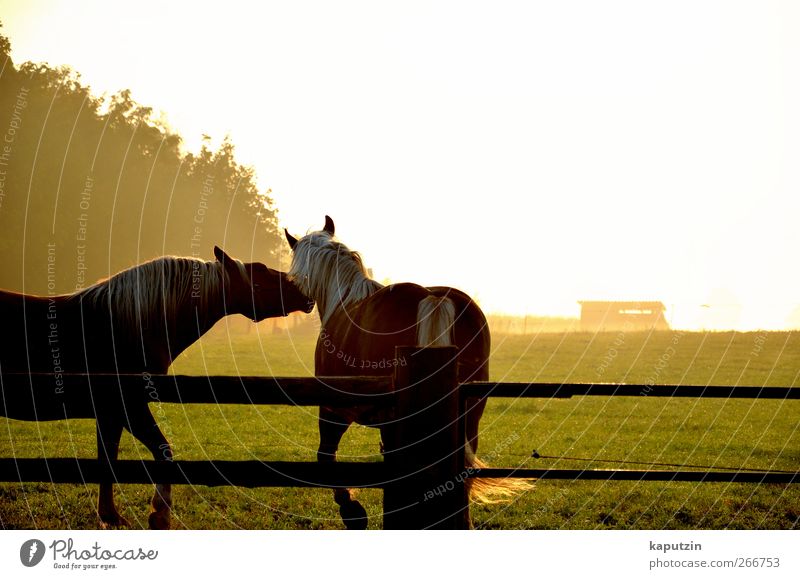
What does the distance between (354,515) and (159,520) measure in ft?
5.87

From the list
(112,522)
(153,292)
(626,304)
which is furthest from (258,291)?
(626,304)

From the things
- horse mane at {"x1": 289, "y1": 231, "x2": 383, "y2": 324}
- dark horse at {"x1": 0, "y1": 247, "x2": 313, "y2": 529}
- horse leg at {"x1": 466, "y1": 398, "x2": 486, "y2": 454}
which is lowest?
horse leg at {"x1": 466, "y1": 398, "x2": 486, "y2": 454}

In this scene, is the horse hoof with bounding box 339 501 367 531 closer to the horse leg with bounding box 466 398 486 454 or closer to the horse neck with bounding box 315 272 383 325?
the horse leg with bounding box 466 398 486 454

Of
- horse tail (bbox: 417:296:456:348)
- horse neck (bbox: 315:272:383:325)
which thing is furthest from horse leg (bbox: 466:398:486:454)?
horse neck (bbox: 315:272:383:325)

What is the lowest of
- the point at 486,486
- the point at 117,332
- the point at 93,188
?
the point at 486,486

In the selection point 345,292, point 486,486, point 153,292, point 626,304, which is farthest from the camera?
point 626,304

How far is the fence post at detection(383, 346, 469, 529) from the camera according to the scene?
4062 mm

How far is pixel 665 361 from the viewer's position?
941 inches

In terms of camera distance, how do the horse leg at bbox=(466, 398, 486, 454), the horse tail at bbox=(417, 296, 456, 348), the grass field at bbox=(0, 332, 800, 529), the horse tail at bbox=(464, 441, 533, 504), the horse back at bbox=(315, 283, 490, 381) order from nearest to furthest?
the horse tail at bbox=(464, 441, 533, 504)
the horse leg at bbox=(466, 398, 486, 454)
the horse tail at bbox=(417, 296, 456, 348)
the horse back at bbox=(315, 283, 490, 381)
the grass field at bbox=(0, 332, 800, 529)

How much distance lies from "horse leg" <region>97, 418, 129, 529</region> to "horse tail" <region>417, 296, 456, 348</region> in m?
2.50

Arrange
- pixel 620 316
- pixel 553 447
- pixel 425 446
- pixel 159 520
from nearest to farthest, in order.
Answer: pixel 425 446 < pixel 159 520 < pixel 553 447 < pixel 620 316

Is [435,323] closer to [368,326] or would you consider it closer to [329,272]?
[368,326]

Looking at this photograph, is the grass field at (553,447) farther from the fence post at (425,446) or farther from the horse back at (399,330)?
the fence post at (425,446)

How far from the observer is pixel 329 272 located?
7.32m
